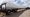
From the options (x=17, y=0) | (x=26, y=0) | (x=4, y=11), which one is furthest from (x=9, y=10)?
(x=26, y=0)

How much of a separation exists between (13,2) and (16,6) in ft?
0.29

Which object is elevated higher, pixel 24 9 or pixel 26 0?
A: pixel 26 0

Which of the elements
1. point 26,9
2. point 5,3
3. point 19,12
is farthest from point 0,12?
point 26,9

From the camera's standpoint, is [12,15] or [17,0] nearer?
[12,15]

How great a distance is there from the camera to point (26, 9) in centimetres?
68

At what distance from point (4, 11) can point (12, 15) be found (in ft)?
0.43

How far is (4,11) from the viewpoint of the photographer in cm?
65

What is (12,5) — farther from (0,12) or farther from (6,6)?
(0,12)

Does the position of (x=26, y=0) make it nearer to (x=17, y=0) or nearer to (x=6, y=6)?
(x=17, y=0)

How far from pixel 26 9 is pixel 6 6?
31 centimetres

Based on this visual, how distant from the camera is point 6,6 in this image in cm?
69

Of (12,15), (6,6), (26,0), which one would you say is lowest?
(12,15)

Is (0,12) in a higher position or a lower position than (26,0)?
lower

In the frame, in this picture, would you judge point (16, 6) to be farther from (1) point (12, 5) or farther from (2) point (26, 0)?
(2) point (26, 0)
